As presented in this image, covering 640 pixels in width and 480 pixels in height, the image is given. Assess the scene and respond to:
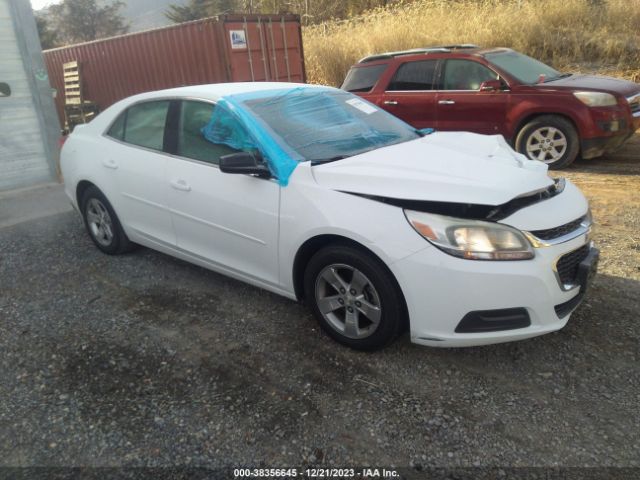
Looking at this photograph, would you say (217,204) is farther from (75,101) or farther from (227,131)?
(75,101)

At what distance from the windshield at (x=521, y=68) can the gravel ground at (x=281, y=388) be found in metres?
4.07

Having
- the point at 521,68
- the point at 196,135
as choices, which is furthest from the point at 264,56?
the point at 196,135

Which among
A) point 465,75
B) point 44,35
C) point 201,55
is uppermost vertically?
point 44,35

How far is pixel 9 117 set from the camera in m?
7.37

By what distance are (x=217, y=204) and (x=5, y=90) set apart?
5.81 metres

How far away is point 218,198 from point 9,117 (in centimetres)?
577

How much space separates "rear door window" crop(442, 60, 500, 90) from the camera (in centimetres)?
716

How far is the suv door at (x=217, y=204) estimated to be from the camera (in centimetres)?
315

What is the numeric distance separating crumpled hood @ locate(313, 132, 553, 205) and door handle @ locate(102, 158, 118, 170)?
203 cm

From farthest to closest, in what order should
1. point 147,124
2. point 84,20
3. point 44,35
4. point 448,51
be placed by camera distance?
point 84,20 < point 44,35 < point 448,51 < point 147,124

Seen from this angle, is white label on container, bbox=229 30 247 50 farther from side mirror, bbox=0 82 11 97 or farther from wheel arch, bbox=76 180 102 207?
wheel arch, bbox=76 180 102 207

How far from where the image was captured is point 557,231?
2.67 m

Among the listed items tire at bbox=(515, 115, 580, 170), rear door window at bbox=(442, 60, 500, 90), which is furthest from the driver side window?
tire at bbox=(515, 115, 580, 170)

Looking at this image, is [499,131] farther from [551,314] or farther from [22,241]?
[22,241]
